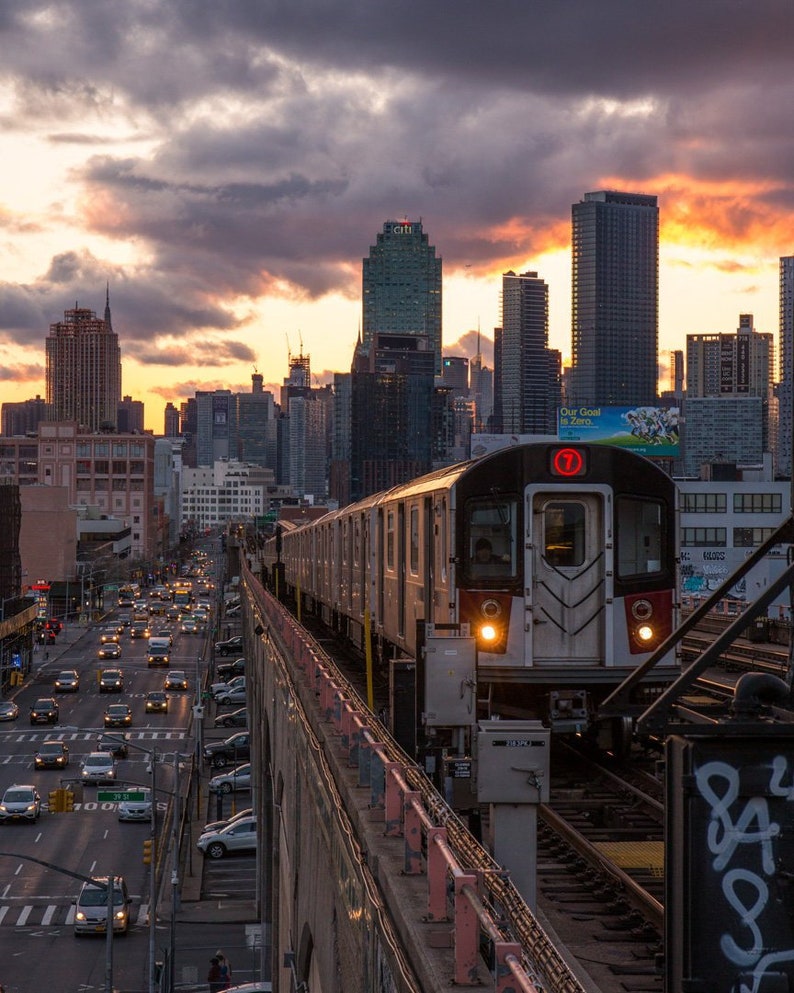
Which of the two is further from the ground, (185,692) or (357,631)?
(357,631)

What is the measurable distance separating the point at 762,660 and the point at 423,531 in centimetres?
1306

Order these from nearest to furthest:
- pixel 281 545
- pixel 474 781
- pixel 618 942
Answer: pixel 618 942, pixel 474 781, pixel 281 545

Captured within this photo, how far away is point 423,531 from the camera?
1817 centimetres

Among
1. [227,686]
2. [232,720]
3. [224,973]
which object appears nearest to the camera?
[224,973]

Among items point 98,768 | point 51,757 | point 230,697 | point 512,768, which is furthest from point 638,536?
point 230,697

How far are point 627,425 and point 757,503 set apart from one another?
12.5m

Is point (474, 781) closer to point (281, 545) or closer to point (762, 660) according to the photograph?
point (762, 660)

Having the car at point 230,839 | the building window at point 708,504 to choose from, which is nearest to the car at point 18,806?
the car at point 230,839

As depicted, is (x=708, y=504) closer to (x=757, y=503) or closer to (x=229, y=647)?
(x=757, y=503)

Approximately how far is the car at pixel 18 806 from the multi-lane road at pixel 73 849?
38 centimetres

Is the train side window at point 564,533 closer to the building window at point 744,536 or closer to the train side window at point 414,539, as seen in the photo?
the train side window at point 414,539

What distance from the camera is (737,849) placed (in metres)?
4.39


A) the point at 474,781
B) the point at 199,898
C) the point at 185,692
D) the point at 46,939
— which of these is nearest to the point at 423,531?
the point at 474,781

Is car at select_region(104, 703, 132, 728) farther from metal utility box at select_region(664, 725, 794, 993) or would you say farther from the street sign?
metal utility box at select_region(664, 725, 794, 993)
